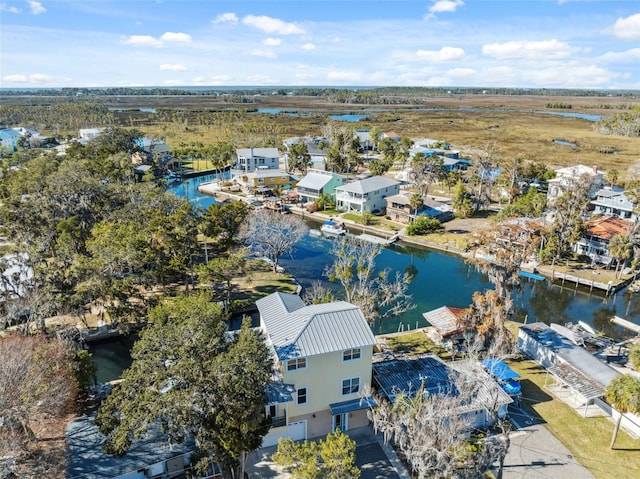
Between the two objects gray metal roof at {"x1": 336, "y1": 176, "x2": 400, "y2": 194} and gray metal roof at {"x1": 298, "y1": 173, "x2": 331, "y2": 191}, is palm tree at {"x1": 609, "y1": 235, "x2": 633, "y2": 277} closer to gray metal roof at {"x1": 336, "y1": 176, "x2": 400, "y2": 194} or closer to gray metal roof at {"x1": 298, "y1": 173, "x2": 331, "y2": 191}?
gray metal roof at {"x1": 336, "y1": 176, "x2": 400, "y2": 194}

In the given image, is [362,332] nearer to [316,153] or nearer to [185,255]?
[185,255]

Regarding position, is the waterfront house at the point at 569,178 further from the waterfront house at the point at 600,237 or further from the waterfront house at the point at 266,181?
the waterfront house at the point at 266,181

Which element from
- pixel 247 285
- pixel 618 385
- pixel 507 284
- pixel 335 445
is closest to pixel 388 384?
pixel 335 445

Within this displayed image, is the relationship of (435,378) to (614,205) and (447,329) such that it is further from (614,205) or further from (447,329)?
(614,205)

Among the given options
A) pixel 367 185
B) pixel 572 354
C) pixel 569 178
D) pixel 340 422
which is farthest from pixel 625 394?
pixel 569 178

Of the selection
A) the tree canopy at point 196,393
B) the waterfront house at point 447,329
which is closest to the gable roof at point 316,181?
the waterfront house at point 447,329
